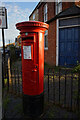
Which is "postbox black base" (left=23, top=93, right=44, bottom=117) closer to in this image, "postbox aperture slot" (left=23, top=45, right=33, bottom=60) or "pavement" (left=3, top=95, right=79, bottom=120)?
"pavement" (left=3, top=95, right=79, bottom=120)

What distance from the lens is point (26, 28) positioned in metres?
2.21

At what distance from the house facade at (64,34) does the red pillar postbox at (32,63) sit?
18.2 feet

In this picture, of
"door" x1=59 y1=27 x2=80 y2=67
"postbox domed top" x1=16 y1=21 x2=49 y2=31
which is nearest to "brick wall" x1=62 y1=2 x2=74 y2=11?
"door" x1=59 y1=27 x2=80 y2=67

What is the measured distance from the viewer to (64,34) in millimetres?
7801

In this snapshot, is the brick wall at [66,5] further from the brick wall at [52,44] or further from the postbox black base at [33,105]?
the postbox black base at [33,105]

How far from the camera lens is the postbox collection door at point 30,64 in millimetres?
2279

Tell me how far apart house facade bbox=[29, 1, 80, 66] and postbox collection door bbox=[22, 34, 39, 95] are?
564 cm

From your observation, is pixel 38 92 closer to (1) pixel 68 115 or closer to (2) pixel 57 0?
(1) pixel 68 115

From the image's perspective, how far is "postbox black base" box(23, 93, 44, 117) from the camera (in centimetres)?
245

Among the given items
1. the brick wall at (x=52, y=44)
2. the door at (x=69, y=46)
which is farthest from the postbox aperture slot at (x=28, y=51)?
the brick wall at (x=52, y=44)

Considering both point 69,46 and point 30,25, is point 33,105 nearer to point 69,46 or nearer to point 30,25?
point 30,25

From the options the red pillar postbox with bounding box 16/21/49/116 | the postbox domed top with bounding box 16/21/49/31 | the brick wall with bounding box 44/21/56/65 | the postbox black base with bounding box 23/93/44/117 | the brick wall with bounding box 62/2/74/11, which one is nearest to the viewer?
the postbox domed top with bounding box 16/21/49/31

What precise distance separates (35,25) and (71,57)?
5.89 metres

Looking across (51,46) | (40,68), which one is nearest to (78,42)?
(51,46)
